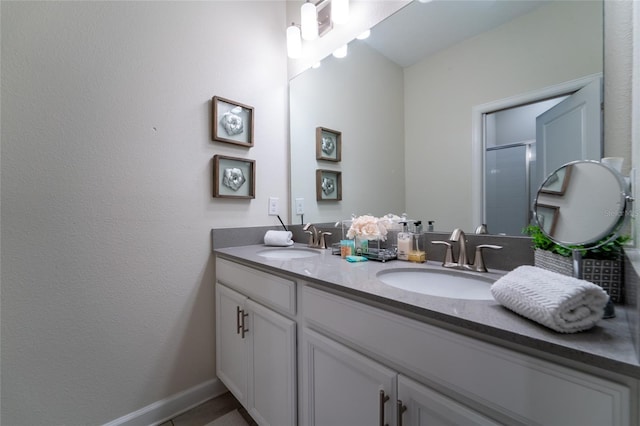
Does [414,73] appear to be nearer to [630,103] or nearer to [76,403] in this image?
[630,103]

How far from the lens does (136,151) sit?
47.5 inches

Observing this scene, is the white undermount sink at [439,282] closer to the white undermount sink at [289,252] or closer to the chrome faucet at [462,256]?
the chrome faucet at [462,256]

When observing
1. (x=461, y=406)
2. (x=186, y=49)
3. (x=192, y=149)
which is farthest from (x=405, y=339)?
(x=186, y=49)

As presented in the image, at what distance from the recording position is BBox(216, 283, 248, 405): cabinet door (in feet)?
3.90

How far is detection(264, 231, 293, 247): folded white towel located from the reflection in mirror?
1.15m

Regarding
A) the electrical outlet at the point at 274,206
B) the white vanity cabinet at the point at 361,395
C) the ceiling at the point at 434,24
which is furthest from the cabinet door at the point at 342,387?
→ the ceiling at the point at 434,24

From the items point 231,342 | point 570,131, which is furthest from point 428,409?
point 231,342

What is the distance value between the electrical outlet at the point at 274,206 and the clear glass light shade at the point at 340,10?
1074 mm

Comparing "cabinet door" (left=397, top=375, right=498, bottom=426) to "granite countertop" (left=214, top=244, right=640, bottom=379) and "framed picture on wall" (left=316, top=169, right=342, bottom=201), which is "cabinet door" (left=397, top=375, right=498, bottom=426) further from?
"framed picture on wall" (left=316, top=169, right=342, bottom=201)

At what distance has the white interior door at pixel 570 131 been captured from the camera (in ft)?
2.45

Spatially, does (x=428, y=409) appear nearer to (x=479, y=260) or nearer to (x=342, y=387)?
(x=342, y=387)

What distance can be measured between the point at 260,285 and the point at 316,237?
532 millimetres

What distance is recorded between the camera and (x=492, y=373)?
477 mm

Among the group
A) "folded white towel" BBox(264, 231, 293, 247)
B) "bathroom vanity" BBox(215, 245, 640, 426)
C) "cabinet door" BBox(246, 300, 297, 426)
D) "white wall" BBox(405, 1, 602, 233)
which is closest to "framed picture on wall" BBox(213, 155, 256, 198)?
"folded white towel" BBox(264, 231, 293, 247)
